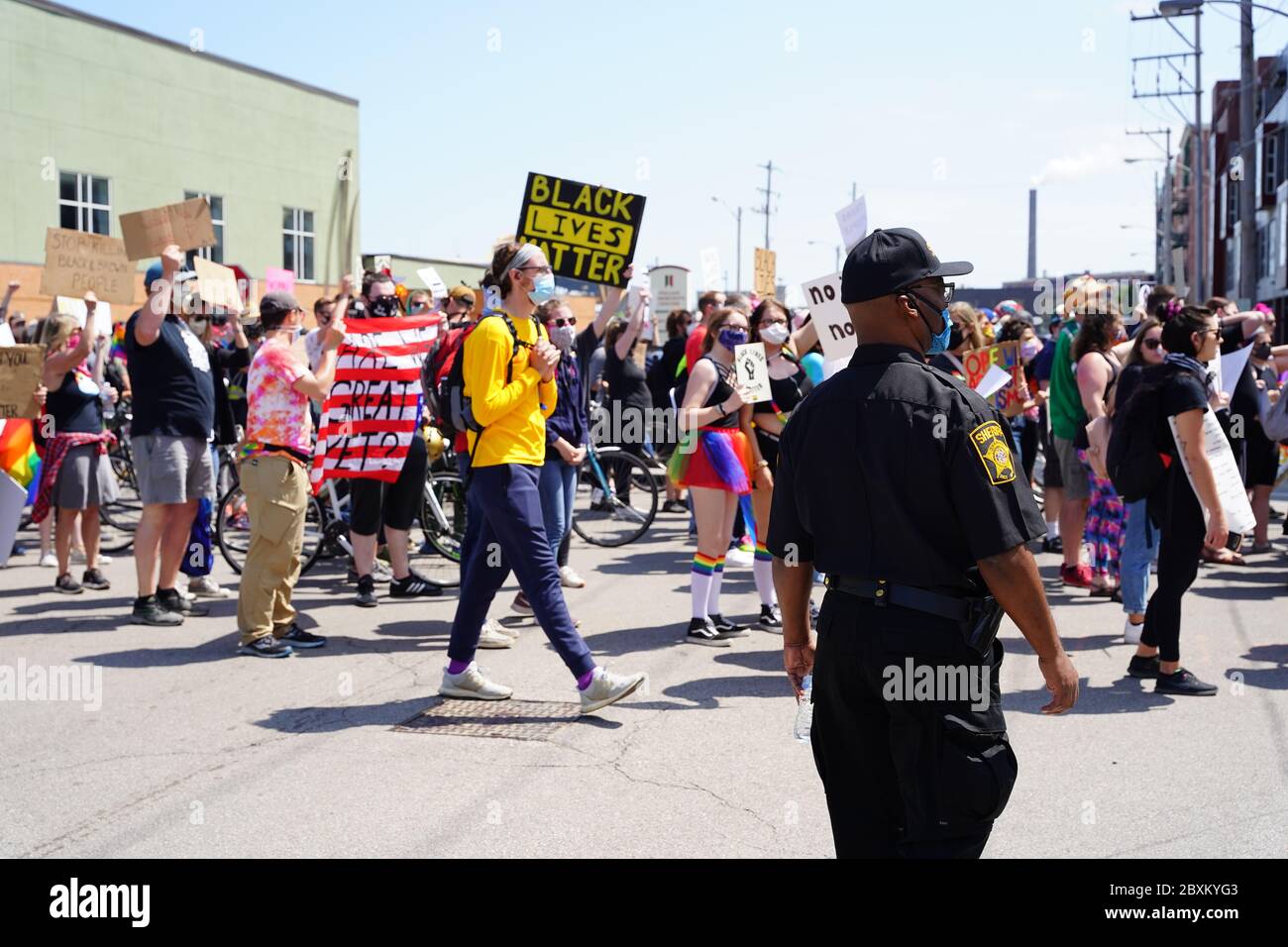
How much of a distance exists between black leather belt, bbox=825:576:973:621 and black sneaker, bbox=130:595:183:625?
6273mm

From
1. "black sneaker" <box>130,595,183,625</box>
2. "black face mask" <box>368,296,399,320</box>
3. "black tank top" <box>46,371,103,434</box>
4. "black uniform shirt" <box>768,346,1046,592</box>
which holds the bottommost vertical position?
"black sneaker" <box>130,595,183,625</box>

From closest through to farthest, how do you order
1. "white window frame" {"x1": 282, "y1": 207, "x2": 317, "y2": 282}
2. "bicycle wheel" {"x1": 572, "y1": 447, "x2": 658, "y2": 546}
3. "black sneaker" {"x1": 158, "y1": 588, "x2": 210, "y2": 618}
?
"black sneaker" {"x1": 158, "y1": 588, "x2": 210, "y2": 618} < "bicycle wheel" {"x1": 572, "y1": 447, "x2": 658, "y2": 546} < "white window frame" {"x1": 282, "y1": 207, "x2": 317, "y2": 282}

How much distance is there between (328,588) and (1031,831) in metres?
6.26

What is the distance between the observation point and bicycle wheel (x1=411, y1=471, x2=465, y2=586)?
9.81 m

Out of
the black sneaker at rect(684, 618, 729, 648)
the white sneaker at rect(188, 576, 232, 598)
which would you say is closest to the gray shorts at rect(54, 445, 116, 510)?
the white sneaker at rect(188, 576, 232, 598)

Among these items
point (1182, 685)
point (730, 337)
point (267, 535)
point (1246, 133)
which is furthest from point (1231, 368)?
point (1246, 133)

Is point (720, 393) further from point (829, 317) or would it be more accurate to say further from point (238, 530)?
point (238, 530)

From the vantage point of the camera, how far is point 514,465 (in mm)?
5887

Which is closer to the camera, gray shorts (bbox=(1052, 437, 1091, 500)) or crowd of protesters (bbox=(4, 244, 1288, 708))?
crowd of protesters (bbox=(4, 244, 1288, 708))

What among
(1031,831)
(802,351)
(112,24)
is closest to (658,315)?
(802,351)

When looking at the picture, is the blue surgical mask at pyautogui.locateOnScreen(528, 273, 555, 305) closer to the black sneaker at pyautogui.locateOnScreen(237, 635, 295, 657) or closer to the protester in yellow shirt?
the protester in yellow shirt

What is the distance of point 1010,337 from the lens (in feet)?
40.0
